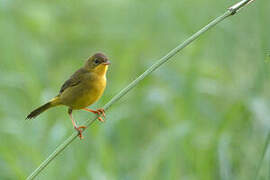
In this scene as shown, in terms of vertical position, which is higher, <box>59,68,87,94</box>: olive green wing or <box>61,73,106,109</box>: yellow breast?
<box>59,68,87,94</box>: olive green wing

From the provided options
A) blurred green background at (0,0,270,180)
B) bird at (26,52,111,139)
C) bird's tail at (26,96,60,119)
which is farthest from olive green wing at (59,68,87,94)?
blurred green background at (0,0,270,180)

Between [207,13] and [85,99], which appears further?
[207,13]

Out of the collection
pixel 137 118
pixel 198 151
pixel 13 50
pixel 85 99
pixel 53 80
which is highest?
pixel 13 50

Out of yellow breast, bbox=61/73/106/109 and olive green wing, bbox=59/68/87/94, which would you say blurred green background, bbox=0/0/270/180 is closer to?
yellow breast, bbox=61/73/106/109

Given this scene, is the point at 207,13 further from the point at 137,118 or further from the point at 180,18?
the point at 137,118

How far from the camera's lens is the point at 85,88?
5.13m

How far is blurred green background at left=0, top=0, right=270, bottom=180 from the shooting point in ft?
17.8

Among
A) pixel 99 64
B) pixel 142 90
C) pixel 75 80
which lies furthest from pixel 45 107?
pixel 142 90

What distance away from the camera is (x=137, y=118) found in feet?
22.1

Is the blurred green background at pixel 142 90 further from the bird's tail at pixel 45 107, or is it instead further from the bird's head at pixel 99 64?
the bird's head at pixel 99 64

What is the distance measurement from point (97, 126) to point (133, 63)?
175 cm

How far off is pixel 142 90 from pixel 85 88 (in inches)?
60.8

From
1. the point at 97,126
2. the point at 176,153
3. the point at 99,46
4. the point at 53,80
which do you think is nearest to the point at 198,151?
the point at 176,153

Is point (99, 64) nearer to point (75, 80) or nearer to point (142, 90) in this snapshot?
point (75, 80)
